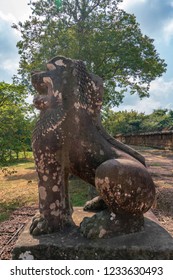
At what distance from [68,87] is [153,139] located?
782 inches

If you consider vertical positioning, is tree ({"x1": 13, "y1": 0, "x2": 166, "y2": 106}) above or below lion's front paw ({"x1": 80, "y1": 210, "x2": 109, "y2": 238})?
above

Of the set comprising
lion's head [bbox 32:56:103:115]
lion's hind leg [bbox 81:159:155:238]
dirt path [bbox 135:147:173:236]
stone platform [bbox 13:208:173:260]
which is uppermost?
lion's head [bbox 32:56:103:115]

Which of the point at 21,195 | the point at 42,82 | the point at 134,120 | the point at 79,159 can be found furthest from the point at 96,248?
the point at 134,120

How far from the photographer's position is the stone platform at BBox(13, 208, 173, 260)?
72.9 inches

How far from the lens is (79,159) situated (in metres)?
2.16

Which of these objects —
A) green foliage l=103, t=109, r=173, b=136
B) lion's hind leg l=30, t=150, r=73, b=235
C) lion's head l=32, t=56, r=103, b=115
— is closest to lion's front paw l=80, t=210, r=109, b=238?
lion's hind leg l=30, t=150, r=73, b=235

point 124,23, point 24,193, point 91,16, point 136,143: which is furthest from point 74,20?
point 136,143

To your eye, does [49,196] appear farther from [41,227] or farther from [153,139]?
[153,139]

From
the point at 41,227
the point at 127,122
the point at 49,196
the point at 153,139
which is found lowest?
the point at 41,227

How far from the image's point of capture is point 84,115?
86.6 inches

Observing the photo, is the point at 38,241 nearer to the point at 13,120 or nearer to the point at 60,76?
the point at 60,76

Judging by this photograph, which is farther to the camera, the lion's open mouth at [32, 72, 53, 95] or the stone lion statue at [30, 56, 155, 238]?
the lion's open mouth at [32, 72, 53, 95]

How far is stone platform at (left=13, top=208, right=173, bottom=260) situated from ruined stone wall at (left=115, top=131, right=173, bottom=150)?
15352 millimetres

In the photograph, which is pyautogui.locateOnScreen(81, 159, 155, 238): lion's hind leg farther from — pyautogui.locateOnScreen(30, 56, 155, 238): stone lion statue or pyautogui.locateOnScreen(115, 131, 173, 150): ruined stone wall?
pyautogui.locateOnScreen(115, 131, 173, 150): ruined stone wall
